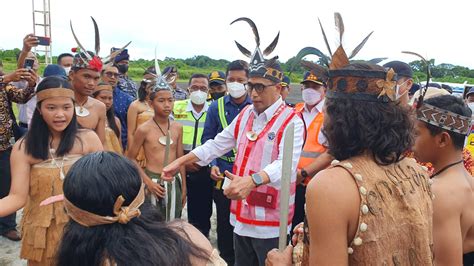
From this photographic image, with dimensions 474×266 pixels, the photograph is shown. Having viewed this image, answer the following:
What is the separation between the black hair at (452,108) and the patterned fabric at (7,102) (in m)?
4.35

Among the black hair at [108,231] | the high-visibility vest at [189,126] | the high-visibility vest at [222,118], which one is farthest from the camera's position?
the high-visibility vest at [189,126]

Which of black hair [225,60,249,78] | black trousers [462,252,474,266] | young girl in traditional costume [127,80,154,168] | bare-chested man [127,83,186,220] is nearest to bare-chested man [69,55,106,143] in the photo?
bare-chested man [127,83,186,220]

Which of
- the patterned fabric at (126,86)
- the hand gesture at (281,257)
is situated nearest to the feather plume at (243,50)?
the hand gesture at (281,257)

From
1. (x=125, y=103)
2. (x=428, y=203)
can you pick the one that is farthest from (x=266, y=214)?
(x=125, y=103)

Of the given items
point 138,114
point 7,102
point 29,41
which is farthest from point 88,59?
point 7,102

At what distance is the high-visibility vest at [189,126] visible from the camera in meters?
4.81

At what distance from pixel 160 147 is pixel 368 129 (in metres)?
2.99

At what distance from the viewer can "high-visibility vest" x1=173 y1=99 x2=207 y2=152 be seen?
4813 mm

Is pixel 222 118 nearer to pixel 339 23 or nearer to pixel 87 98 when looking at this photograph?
pixel 87 98

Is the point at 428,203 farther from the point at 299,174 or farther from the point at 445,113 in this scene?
the point at 299,174

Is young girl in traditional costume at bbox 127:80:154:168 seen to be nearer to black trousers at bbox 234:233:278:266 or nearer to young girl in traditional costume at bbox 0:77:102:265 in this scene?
young girl in traditional costume at bbox 0:77:102:265

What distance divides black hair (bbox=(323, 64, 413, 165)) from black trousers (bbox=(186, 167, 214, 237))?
3.28 metres

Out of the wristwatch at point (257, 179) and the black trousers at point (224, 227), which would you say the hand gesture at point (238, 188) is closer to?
the wristwatch at point (257, 179)

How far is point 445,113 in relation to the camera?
1.96 meters
